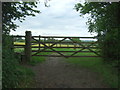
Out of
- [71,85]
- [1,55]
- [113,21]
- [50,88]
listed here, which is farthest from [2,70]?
[113,21]

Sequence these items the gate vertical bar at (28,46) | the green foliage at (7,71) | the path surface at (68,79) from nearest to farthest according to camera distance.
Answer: the green foliage at (7,71) < the path surface at (68,79) < the gate vertical bar at (28,46)

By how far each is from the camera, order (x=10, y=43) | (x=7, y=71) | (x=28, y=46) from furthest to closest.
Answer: (x=28, y=46) → (x=10, y=43) → (x=7, y=71)

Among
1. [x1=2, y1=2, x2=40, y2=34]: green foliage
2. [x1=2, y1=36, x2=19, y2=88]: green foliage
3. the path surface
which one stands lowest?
the path surface

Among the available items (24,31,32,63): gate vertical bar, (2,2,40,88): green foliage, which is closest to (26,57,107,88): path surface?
(2,2,40,88): green foliage

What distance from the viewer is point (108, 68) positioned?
5.37 meters

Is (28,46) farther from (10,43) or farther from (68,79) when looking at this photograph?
(68,79)

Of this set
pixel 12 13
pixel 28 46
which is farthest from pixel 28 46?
pixel 12 13

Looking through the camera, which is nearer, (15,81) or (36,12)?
(15,81)

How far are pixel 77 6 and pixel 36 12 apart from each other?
4.16 m

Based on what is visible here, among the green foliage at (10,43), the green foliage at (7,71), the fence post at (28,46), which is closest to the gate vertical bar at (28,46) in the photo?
the fence post at (28,46)

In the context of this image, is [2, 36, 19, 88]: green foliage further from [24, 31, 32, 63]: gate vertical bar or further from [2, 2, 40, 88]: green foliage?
[24, 31, 32, 63]: gate vertical bar

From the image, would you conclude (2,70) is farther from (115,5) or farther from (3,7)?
(115,5)

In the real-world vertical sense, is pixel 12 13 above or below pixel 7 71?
above

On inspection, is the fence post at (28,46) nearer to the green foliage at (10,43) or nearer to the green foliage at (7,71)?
the green foliage at (10,43)
